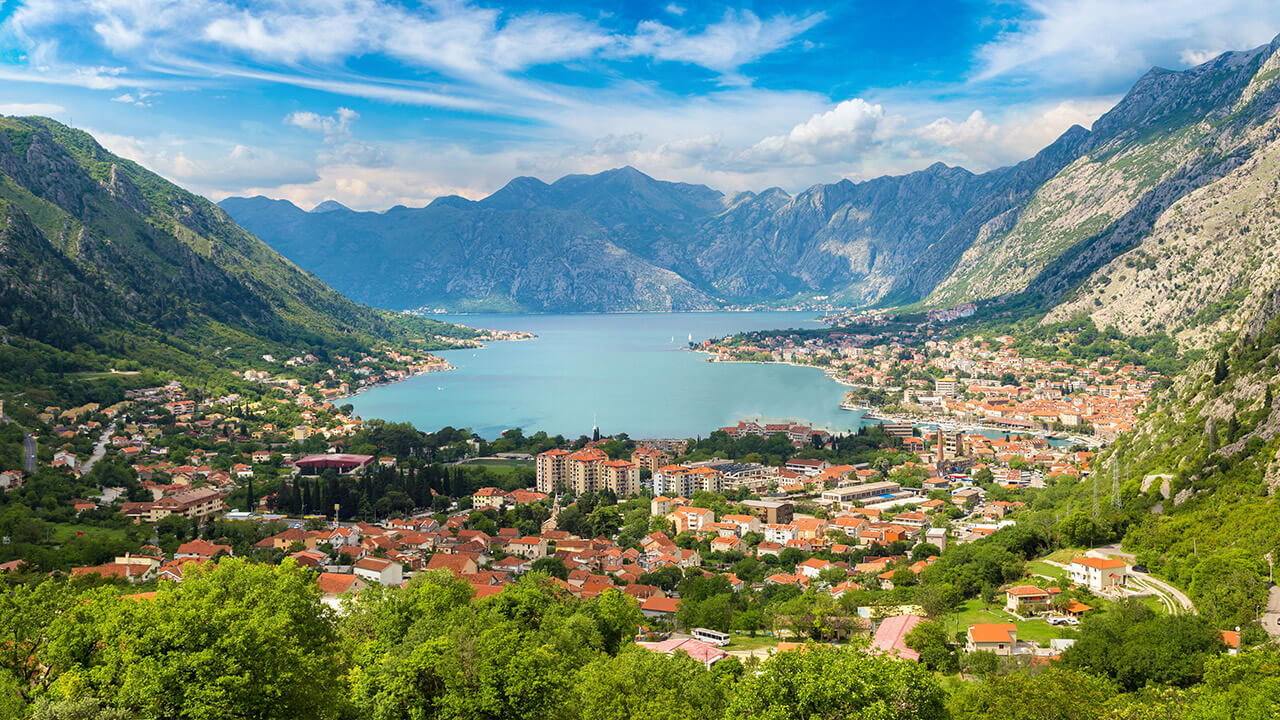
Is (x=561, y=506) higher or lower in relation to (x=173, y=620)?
lower

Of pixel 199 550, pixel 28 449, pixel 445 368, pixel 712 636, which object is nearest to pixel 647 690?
pixel 712 636

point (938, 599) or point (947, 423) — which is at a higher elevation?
point (938, 599)

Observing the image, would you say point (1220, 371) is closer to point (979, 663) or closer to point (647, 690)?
point (979, 663)

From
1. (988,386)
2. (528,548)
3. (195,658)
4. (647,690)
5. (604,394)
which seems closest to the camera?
(195,658)

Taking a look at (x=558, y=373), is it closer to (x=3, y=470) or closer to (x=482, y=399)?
(x=482, y=399)

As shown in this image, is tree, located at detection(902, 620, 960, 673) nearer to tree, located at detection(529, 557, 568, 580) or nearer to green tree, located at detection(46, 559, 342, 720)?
green tree, located at detection(46, 559, 342, 720)

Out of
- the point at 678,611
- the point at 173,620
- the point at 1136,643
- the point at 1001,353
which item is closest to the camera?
the point at 173,620

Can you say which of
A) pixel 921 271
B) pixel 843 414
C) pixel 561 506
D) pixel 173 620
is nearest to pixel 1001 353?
pixel 843 414

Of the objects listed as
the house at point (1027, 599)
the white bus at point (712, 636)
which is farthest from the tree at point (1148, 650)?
the white bus at point (712, 636)
